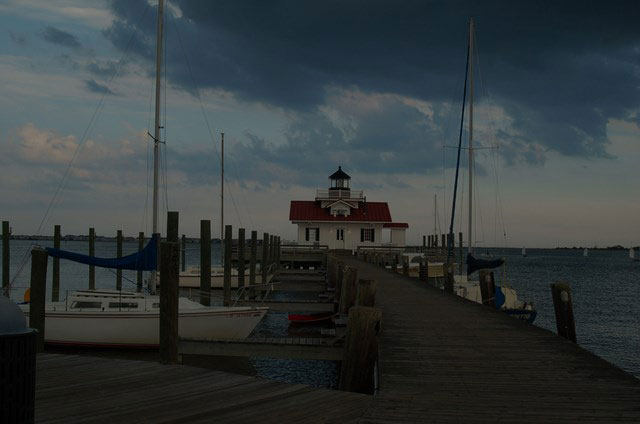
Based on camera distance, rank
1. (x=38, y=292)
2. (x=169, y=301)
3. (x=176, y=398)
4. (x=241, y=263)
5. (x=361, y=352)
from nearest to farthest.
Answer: (x=176, y=398)
(x=361, y=352)
(x=169, y=301)
(x=38, y=292)
(x=241, y=263)

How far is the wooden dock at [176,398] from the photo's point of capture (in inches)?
220

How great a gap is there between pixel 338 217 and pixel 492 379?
49.2m

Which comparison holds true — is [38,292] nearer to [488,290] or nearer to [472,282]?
[488,290]

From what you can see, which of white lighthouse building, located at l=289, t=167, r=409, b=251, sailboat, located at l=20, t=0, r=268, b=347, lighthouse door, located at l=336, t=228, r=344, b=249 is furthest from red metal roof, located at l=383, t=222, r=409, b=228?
sailboat, located at l=20, t=0, r=268, b=347

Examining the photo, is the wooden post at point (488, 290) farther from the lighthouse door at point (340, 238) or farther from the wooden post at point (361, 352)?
the lighthouse door at point (340, 238)

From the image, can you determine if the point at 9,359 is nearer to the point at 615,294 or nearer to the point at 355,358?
the point at 355,358

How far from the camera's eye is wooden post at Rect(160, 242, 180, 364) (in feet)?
27.6

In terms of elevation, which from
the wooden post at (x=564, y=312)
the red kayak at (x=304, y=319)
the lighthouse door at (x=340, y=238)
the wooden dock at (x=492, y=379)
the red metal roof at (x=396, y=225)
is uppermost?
the red metal roof at (x=396, y=225)

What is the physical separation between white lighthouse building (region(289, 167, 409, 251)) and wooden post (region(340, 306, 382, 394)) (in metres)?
47.8

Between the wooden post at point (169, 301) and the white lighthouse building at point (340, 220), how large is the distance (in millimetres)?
46896

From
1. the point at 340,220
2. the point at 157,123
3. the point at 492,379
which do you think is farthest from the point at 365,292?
the point at 340,220

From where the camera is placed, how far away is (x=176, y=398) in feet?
20.6

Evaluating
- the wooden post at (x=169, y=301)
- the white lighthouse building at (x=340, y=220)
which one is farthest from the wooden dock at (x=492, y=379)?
the white lighthouse building at (x=340, y=220)

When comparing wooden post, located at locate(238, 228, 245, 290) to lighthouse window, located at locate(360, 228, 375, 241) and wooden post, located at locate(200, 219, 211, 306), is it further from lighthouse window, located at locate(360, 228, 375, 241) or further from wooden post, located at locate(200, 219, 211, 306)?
lighthouse window, located at locate(360, 228, 375, 241)
